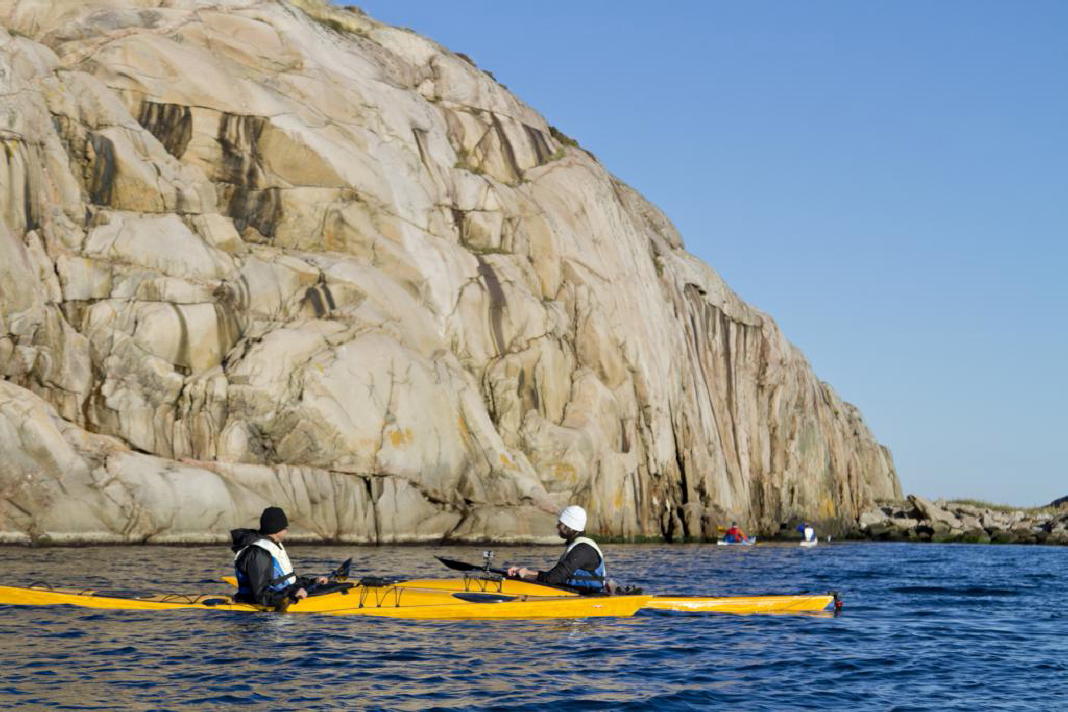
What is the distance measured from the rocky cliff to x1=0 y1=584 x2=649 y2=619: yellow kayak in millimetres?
14730

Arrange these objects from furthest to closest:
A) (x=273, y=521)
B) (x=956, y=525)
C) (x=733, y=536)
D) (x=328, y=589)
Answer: (x=956, y=525) < (x=733, y=536) < (x=328, y=589) < (x=273, y=521)

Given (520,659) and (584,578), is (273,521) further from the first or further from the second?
(584,578)

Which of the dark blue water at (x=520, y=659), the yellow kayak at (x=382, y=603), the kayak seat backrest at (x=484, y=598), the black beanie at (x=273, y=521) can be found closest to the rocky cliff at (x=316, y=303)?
the dark blue water at (x=520, y=659)

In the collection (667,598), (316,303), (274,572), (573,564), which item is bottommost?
(667,598)

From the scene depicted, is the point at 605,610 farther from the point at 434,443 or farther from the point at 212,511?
the point at 434,443

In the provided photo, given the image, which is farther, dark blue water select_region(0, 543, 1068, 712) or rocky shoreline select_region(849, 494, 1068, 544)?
rocky shoreline select_region(849, 494, 1068, 544)

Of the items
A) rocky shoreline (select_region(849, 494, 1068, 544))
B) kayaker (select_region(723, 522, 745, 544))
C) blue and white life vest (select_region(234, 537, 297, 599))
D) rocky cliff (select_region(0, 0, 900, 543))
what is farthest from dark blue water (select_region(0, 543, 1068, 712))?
rocky shoreline (select_region(849, 494, 1068, 544))

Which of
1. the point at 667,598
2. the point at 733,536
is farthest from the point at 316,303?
the point at 667,598

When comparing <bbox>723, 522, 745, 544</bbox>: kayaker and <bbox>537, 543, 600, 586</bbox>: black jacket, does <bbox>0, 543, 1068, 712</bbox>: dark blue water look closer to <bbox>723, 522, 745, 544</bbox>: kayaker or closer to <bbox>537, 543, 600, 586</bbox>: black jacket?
<bbox>537, 543, 600, 586</bbox>: black jacket

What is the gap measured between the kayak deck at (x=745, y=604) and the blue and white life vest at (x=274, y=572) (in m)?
6.28

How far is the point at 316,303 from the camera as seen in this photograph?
144ft

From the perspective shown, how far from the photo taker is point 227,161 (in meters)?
47.8

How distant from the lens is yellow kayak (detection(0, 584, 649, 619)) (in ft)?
60.8

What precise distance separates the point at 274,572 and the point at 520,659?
4759 millimetres
